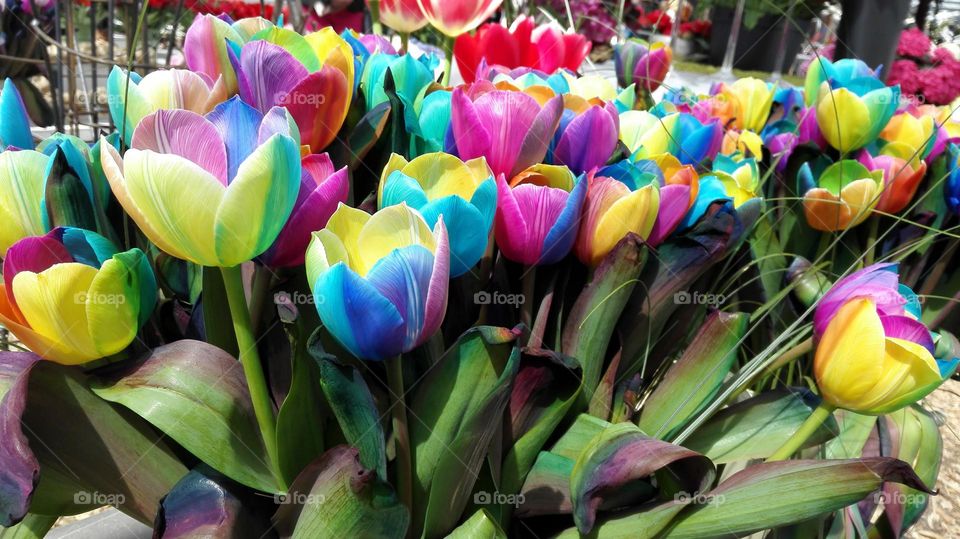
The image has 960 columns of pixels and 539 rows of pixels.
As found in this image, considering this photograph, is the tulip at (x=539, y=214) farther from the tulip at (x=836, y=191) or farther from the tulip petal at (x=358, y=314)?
the tulip at (x=836, y=191)

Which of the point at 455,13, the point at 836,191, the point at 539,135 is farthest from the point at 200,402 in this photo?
the point at 836,191

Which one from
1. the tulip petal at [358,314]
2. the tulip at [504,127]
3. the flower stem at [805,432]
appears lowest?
the flower stem at [805,432]

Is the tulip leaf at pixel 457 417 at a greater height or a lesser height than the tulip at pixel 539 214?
lesser

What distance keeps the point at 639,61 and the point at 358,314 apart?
98 centimetres

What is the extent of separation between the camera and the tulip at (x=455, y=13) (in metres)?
0.87

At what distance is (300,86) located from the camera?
1.51 feet

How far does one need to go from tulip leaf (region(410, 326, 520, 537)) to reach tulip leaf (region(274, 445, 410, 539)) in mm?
31

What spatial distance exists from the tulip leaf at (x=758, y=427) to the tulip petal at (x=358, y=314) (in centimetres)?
27

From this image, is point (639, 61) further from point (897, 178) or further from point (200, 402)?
point (200, 402)

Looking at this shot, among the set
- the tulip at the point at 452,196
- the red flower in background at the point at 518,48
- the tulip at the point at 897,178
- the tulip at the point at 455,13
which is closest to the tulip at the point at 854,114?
the tulip at the point at 897,178

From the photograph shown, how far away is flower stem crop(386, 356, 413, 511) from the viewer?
418mm

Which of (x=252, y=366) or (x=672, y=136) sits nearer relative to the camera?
(x=252, y=366)

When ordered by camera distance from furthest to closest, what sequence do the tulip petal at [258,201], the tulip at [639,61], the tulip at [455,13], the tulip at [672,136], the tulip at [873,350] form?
1. the tulip at [639,61]
2. the tulip at [455,13]
3. the tulip at [672,136]
4. the tulip at [873,350]
5. the tulip petal at [258,201]

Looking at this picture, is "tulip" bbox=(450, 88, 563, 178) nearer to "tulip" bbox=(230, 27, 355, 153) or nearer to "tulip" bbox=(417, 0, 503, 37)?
"tulip" bbox=(230, 27, 355, 153)
